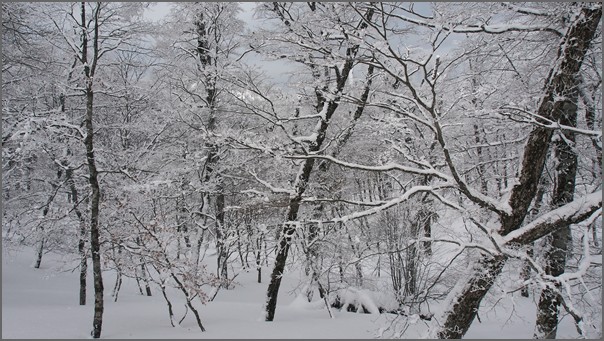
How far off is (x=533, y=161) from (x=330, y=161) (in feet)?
8.84

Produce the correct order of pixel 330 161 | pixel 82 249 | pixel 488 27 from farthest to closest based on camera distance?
pixel 82 249
pixel 330 161
pixel 488 27

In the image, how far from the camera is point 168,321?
9.09 m

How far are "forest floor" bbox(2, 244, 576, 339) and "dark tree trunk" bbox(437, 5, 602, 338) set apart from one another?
427mm

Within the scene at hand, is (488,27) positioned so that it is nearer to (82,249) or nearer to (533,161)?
(533,161)

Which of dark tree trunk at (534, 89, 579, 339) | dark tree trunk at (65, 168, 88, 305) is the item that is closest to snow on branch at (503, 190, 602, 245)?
dark tree trunk at (534, 89, 579, 339)

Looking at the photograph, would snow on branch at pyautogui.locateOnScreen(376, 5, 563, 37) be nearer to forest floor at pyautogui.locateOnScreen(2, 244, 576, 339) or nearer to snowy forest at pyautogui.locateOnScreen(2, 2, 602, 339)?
snowy forest at pyautogui.locateOnScreen(2, 2, 602, 339)

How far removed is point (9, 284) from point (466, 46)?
49.2 ft

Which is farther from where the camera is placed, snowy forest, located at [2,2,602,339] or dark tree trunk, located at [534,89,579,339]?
dark tree trunk, located at [534,89,579,339]

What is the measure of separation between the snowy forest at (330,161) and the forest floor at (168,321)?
96 millimetres

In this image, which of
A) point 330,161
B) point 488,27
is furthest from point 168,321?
point 488,27

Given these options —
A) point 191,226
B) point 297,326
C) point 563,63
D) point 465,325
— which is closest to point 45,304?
point 191,226

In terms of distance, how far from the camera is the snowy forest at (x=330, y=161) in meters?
5.00

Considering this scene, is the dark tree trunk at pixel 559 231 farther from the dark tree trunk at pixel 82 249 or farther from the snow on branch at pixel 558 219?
the dark tree trunk at pixel 82 249

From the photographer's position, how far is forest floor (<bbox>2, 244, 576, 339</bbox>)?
Result: 7.48 m
